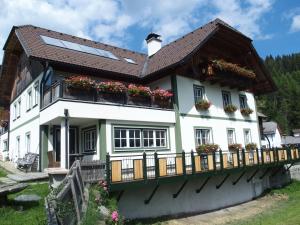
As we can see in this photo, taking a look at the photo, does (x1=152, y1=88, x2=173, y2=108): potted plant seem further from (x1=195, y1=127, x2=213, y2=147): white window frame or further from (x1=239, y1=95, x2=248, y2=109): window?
(x1=239, y1=95, x2=248, y2=109): window

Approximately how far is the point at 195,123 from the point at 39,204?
10662 millimetres

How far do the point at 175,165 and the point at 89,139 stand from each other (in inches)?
177

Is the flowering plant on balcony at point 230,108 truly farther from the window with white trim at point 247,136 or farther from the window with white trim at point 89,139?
the window with white trim at point 89,139

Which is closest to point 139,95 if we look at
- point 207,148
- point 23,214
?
point 207,148

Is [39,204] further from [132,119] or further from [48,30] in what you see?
[48,30]

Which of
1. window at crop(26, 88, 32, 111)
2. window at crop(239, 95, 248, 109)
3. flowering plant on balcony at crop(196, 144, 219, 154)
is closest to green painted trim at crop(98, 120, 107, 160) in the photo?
flowering plant on balcony at crop(196, 144, 219, 154)

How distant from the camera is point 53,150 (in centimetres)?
1612

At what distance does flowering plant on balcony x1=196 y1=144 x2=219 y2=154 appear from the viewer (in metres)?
18.0

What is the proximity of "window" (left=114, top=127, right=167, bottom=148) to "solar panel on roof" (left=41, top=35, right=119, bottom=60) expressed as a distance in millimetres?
5632

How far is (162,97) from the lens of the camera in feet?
55.6

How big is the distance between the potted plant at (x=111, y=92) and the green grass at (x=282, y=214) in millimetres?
7690

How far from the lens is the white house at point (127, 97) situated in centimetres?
1466

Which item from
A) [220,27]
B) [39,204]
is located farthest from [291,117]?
[39,204]

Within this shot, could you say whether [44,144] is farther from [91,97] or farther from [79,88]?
[79,88]
